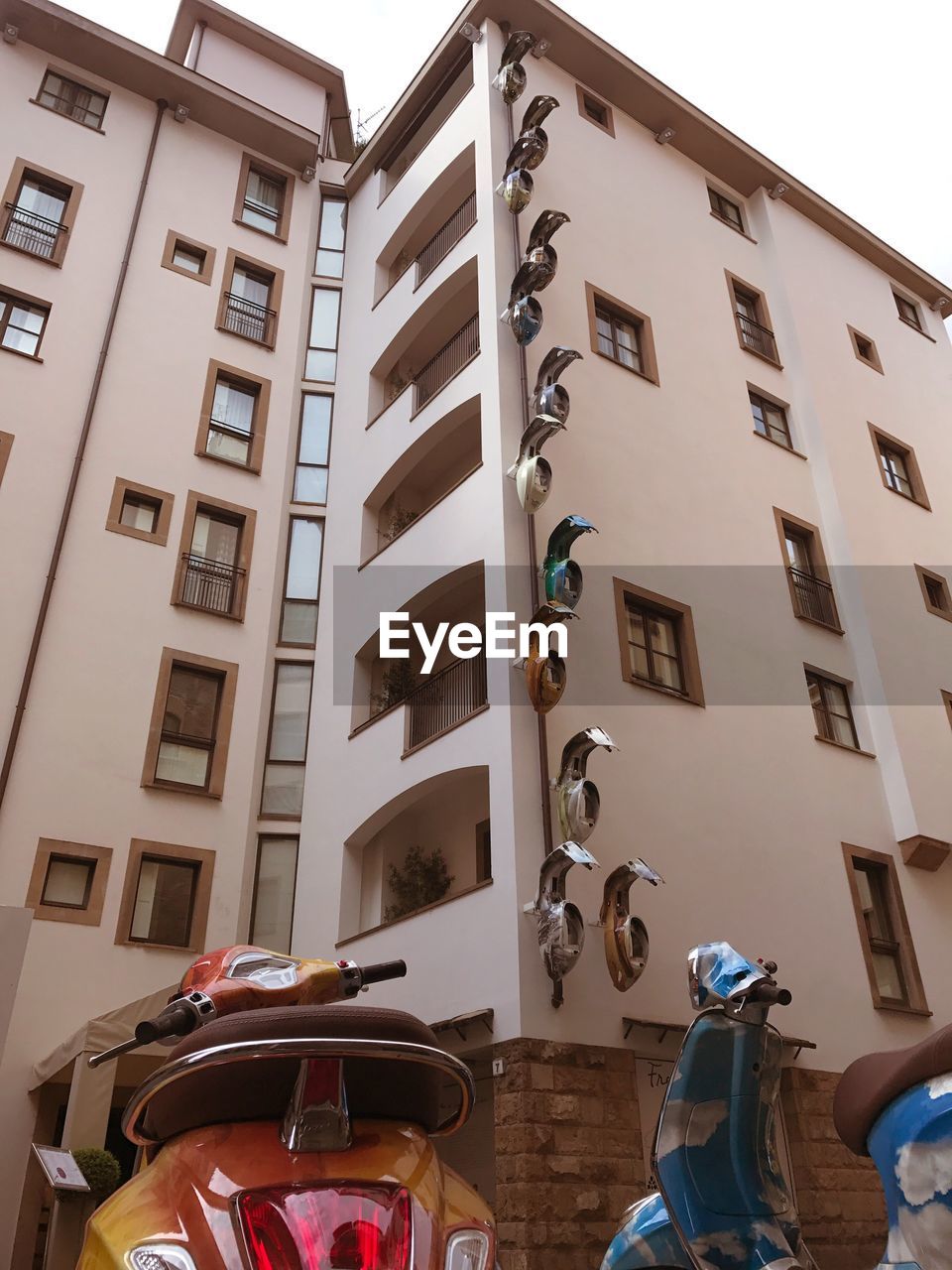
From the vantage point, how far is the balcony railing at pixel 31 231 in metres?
18.2

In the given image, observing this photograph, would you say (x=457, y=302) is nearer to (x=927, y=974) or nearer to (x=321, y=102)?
(x=321, y=102)

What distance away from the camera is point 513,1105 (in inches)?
390

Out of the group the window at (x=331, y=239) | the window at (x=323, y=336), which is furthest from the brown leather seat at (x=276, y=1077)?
the window at (x=331, y=239)

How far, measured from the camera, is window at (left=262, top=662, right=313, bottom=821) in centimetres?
1603

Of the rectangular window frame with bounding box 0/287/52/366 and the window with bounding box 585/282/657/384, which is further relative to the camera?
the rectangular window frame with bounding box 0/287/52/366

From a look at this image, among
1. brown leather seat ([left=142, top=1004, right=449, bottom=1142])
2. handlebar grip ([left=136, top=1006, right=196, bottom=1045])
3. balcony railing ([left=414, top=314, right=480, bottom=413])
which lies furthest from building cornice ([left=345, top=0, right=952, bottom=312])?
brown leather seat ([left=142, top=1004, right=449, bottom=1142])

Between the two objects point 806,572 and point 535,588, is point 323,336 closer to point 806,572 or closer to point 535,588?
point 535,588

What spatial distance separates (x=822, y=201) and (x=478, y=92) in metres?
9.07

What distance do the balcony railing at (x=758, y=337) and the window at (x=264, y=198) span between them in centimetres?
981

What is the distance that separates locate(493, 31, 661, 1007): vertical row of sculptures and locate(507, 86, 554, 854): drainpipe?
130 mm

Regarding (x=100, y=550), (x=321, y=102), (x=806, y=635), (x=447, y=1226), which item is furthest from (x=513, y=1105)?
(x=321, y=102)

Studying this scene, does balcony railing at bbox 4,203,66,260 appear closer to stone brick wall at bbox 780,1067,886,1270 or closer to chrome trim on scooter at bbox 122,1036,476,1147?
stone brick wall at bbox 780,1067,886,1270

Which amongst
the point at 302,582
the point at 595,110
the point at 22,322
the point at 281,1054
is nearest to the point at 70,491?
the point at 22,322

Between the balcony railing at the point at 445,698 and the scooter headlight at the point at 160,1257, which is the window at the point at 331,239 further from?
the scooter headlight at the point at 160,1257
